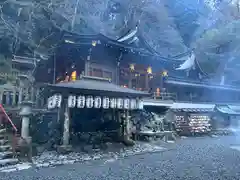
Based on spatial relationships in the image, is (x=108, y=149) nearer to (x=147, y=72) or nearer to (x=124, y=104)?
(x=124, y=104)

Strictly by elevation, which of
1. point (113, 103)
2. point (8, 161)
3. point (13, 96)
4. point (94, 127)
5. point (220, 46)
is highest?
point (220, 46)

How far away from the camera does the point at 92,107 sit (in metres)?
12.2

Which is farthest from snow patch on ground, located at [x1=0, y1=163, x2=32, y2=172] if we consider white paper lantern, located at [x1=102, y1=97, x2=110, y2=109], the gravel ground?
white paper lantern, located at [x1=102, y1=97, x2=110, y2=109]

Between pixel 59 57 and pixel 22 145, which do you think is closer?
pixel 22 145

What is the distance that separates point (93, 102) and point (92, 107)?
0.31 m

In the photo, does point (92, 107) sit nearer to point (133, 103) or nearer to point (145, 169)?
point (133, 103)

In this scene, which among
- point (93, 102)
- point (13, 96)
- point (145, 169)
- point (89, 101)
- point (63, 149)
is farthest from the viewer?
point (13, 96)

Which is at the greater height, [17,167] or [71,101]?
[71,101]

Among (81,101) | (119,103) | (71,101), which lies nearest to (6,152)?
(71,101)

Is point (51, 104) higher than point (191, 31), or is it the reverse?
point (191, 31)

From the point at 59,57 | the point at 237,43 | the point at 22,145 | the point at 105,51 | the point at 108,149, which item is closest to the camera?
the point at 22,145

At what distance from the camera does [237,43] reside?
31984 mm

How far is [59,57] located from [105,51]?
4421 millimetres

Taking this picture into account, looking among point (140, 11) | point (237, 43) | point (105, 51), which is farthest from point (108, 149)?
point (140, 11)
